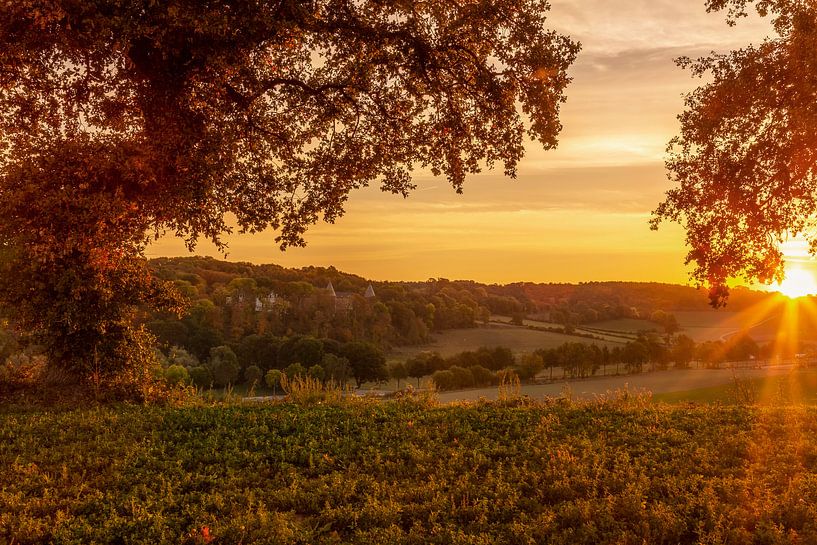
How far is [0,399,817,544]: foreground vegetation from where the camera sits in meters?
6.62

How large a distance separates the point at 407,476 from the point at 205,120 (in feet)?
30.6

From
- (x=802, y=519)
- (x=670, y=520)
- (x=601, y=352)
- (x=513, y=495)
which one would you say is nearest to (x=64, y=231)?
(x=513, y=495)

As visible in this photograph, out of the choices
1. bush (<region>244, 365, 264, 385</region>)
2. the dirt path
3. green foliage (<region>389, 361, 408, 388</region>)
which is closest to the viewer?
bush (<region>244, 365, 264, 385</region>)

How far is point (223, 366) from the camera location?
61844 mm

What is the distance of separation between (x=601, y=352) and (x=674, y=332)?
20689 millimetres

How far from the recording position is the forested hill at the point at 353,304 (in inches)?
2758

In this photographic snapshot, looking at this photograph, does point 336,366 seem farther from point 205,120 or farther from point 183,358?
point 205,120

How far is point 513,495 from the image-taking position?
7543 mm

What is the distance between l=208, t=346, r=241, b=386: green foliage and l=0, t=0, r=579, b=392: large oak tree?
158 feet

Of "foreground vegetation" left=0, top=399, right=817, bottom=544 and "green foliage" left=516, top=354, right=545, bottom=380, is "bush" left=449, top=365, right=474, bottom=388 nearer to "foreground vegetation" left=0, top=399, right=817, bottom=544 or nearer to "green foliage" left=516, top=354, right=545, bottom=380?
"green foliage" left=516, top=354, right=545, bottom=380

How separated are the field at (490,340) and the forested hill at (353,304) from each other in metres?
1.88

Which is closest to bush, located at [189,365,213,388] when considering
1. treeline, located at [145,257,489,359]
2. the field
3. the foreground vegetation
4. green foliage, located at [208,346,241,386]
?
green foliage, located at [208,346,241,386]

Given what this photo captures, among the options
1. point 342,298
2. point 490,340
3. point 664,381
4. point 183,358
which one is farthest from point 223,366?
point 664,381

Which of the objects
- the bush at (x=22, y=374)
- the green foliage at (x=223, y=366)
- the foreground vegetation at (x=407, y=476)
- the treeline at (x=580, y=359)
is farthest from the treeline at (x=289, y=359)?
the foreground vegetation at (x=407, y=476)
